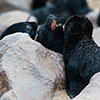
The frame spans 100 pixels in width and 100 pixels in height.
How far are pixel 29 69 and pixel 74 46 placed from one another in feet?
1.38

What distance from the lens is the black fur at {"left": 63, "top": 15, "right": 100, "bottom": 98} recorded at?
153 cm

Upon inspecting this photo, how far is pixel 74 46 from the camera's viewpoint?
1690 millimetres

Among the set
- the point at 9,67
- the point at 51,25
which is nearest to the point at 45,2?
the point at 51,25

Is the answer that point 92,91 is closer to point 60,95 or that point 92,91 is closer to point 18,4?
point 60,95

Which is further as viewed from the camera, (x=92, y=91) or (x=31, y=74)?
(x=31, y=74)

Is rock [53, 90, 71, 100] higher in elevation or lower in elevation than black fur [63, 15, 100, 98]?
lower

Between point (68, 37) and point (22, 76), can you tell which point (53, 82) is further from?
point (68, 37)

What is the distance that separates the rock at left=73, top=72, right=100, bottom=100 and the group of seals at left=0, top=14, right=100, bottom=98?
97 mm

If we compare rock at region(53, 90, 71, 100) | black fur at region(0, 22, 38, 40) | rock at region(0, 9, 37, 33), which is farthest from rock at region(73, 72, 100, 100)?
rock at region(0, 9, 37, 33)

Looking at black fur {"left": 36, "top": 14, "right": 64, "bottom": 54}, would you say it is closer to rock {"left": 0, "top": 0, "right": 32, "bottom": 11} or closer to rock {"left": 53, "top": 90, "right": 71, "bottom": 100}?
rock {"left": 53, "top": 90, "right": 71, "bottom": 100}

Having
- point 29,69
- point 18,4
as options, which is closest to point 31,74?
point 29,69

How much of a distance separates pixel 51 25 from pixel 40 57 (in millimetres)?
307

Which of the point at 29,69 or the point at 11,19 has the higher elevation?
the point at 29,69

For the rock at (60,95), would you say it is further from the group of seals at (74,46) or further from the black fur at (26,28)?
the black fur at (26,28)
